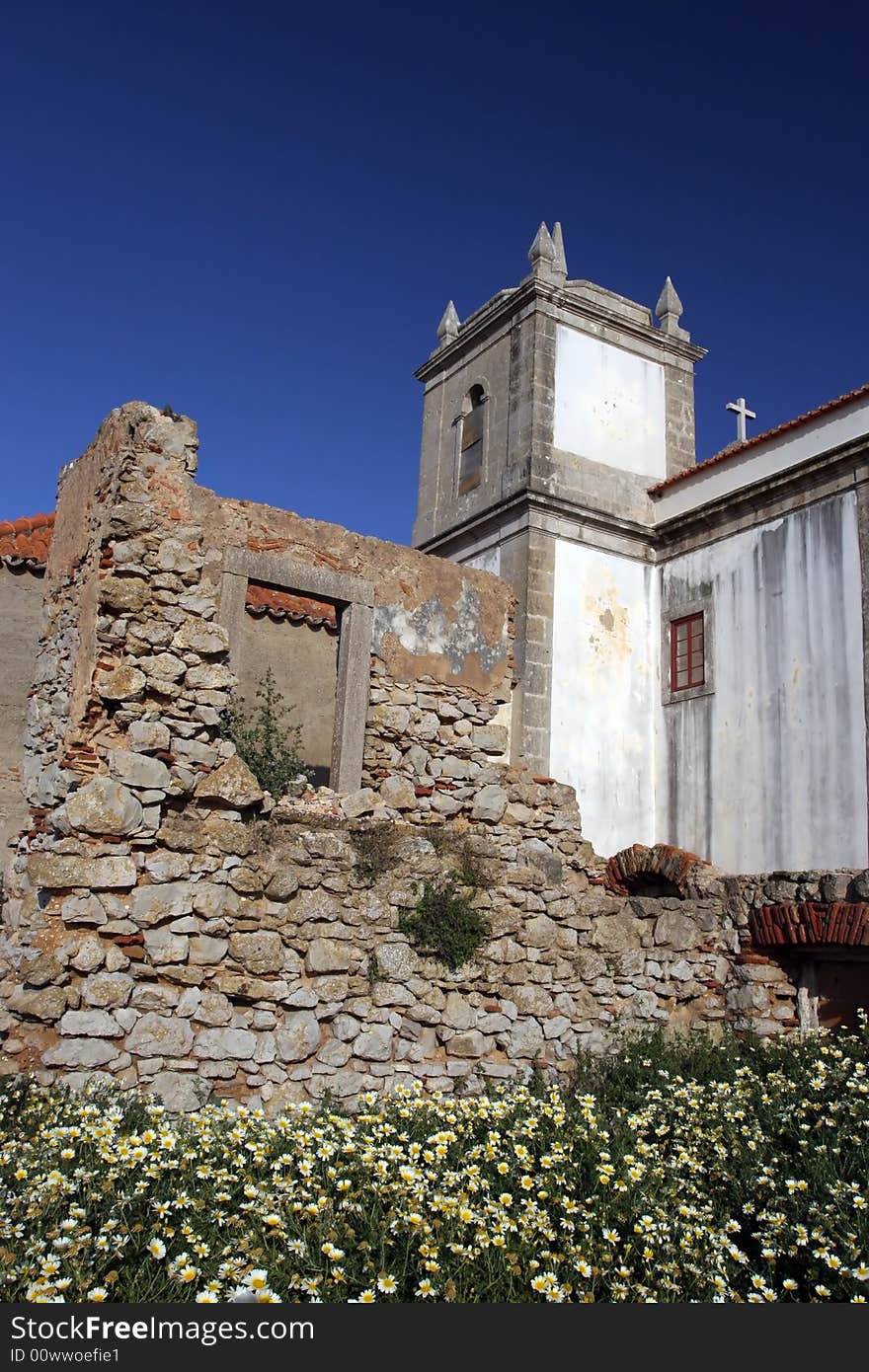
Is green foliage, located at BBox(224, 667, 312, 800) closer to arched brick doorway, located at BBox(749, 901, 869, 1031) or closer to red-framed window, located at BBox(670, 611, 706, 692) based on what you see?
arched brick doorway, located at BBox(749, 901, 869, 1031)

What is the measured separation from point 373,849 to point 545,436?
7974 millimetres

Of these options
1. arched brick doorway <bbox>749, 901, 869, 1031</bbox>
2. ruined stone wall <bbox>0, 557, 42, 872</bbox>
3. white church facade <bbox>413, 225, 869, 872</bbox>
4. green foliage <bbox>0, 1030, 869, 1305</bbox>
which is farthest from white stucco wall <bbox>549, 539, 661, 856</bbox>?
ruined stone wall <bbox>0, 557, 42, 872</bbox>

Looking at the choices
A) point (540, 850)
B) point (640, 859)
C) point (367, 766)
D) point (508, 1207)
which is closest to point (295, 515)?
point (367, 766)

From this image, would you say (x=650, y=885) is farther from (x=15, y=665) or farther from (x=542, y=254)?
(x=542, y=254)

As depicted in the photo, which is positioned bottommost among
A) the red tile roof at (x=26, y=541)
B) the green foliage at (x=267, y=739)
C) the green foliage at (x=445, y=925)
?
the green foliage at (x=445, y=925)

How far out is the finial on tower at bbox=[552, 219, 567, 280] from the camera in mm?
13438

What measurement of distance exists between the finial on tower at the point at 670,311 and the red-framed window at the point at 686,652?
4678 millimetres

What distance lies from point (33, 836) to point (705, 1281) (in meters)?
4.27

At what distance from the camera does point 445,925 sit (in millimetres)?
6379

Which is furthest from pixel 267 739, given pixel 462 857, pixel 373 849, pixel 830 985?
pixel 830 985

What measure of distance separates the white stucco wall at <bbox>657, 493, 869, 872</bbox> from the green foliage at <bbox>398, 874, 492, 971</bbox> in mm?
4951

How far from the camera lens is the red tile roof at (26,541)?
12555 mm

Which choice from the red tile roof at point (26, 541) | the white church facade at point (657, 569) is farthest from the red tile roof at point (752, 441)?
the red tile roof at point (26, 541)

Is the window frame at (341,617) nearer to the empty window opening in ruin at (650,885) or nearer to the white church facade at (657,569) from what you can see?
the empty window opening in ruin at (650,885)
